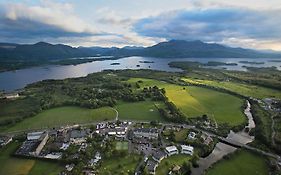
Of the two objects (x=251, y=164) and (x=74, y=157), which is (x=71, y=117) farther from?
(x=251, y=164)

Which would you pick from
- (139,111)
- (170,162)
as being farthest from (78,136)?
(139,111)

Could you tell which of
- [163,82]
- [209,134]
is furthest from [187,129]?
[163,82]

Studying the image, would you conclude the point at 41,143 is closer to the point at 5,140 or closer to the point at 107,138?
the point at 5,140

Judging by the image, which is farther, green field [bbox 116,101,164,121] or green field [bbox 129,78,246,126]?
green field [bbox 129,78,246,126]

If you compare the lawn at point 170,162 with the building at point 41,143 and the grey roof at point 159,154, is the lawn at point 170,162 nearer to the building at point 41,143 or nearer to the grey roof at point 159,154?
the grey roof at point 159,154

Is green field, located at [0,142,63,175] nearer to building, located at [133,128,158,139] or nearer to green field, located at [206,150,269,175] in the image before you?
building, located at [133,128,158,139]

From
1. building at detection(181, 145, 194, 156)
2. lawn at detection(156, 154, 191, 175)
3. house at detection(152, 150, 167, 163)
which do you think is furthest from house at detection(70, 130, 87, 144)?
building at detection(181, 145, 194, 156)
